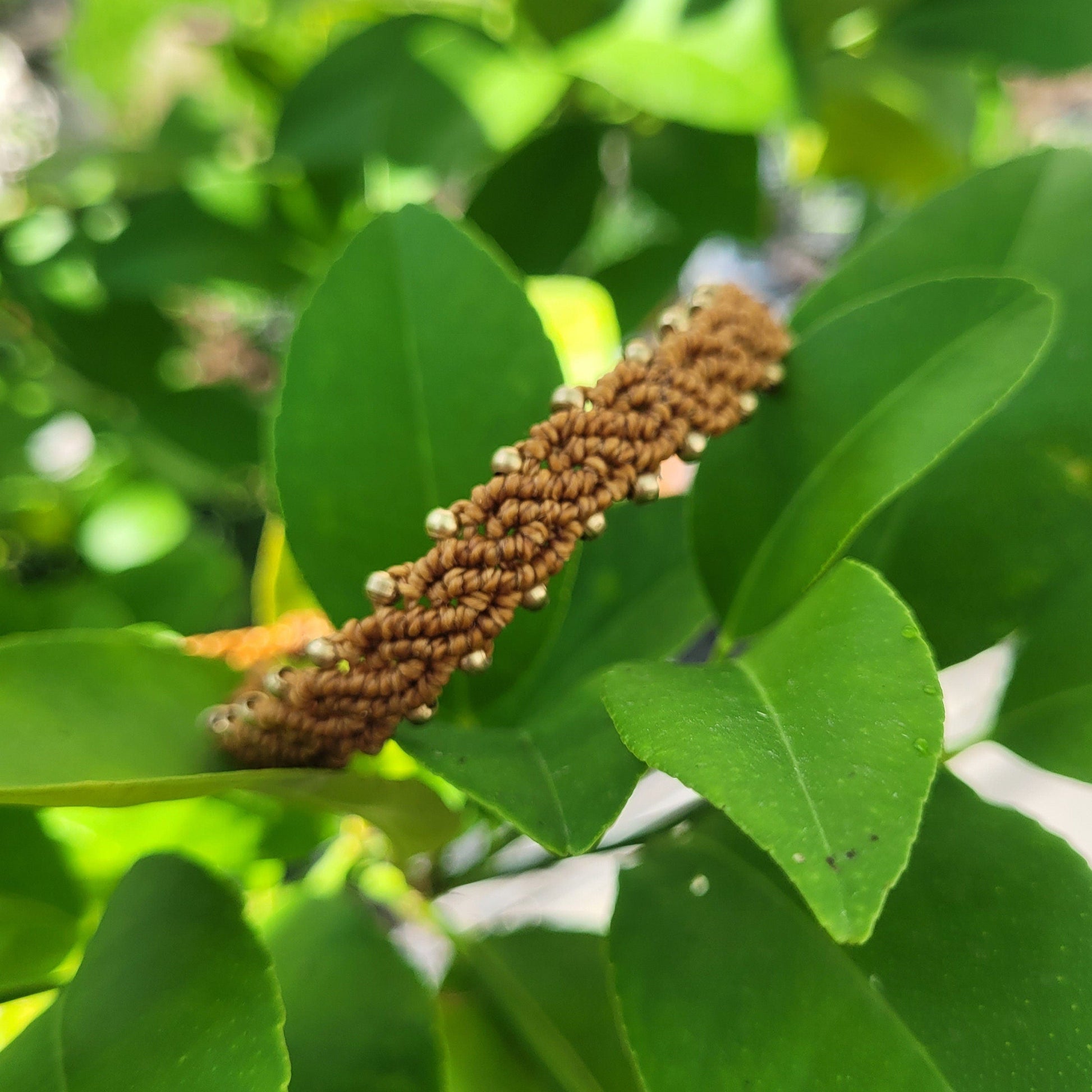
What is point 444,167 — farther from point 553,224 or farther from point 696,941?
point 696,941

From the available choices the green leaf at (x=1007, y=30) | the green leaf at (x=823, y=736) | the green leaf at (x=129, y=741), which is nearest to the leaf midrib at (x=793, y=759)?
the green leaf at (x=823, y=736)


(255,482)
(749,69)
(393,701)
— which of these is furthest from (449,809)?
(255,482)

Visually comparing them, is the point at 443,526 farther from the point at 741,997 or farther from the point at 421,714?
the point at 741,997

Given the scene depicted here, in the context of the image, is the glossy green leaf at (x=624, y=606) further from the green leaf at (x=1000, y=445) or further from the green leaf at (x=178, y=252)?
the green leaf at (x=178, y=252)

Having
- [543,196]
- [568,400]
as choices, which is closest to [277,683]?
[568,400]

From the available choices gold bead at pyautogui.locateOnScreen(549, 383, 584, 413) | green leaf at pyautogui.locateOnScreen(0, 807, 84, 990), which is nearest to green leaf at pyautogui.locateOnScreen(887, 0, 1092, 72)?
gold bead at pyautogui.locateOnScreen(549, 383, 584, 413)
